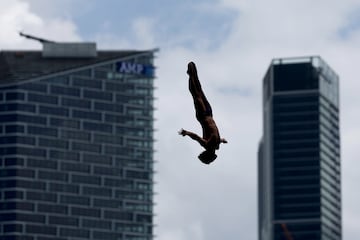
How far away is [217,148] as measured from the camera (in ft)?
172

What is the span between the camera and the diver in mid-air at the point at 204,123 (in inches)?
2055

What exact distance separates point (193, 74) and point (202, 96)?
Result: 2.66ft

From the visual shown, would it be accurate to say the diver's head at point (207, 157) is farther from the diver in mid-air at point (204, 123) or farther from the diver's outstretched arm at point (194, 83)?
the diver's outstretched arm at point (194, 83)

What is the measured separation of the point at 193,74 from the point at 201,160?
2895 millimetres

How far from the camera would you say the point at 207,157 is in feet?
173

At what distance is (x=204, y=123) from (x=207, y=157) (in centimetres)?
116

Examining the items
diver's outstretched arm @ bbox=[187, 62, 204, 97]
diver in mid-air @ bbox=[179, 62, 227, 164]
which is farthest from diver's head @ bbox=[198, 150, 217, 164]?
diver's outstretched arm @ bbox=[187, 62, 204, 97]

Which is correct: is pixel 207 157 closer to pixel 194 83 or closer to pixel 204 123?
pixel 204 123

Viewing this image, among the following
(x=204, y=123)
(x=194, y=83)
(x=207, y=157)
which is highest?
(x=194, y=83)

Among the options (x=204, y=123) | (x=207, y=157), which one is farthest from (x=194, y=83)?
(x=207, y=157)

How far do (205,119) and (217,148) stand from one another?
1.07 m

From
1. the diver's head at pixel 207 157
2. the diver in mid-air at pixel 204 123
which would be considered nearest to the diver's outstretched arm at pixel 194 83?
the diver in mid-air at pixel 204 123

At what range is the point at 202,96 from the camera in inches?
2052

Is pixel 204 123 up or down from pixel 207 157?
up
